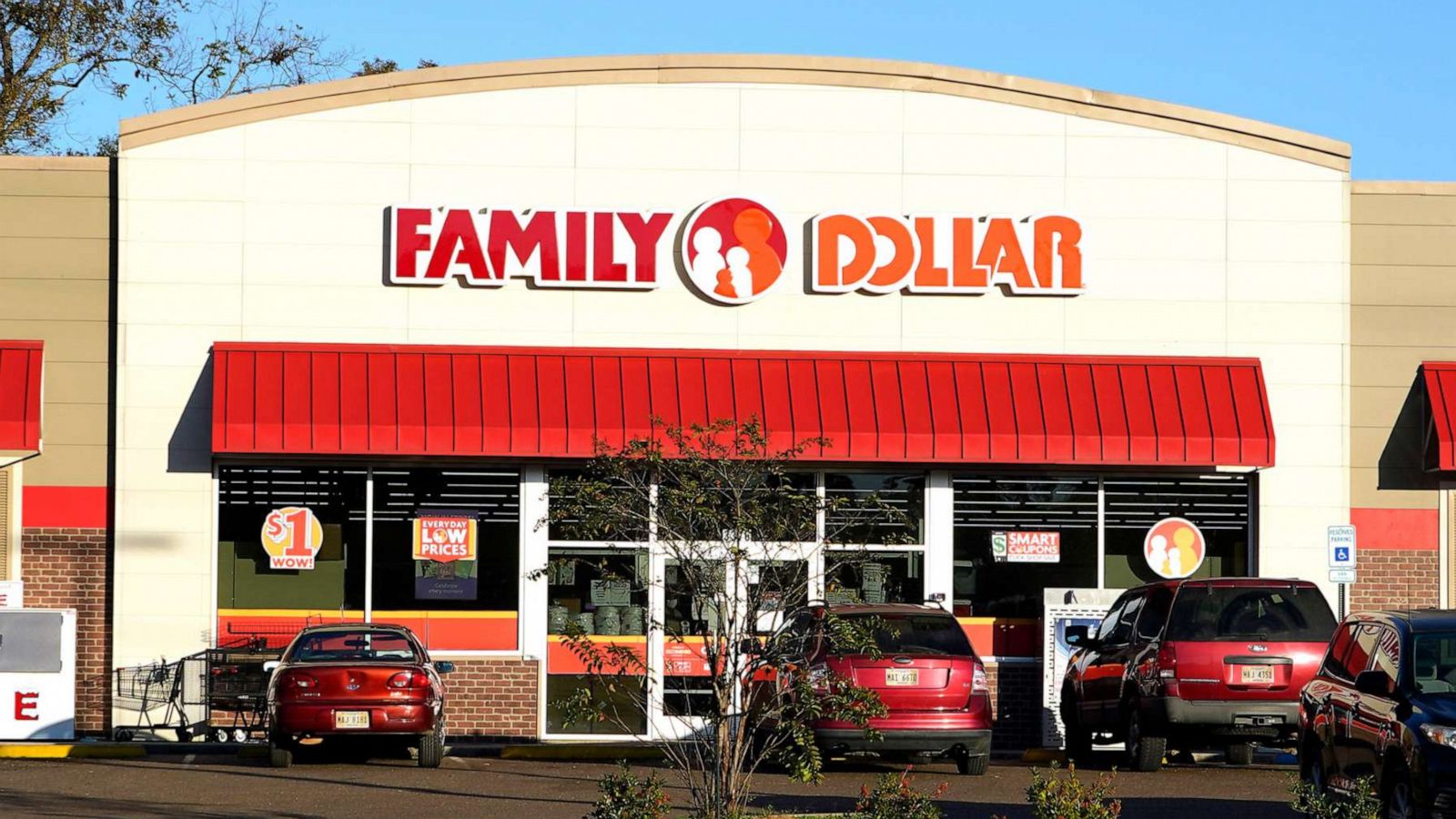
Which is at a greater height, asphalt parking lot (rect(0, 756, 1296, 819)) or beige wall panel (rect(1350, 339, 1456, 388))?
beige wall panel (rect(1350, 339, 1456, 388))

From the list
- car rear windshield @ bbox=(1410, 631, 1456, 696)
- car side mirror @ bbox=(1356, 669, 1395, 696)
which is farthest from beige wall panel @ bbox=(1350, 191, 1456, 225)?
car side mirror @ bbox=(1356, 669, 1395, 696)

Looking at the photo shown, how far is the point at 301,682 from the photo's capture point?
1855 cm

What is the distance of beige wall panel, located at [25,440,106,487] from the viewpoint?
73.7 feet

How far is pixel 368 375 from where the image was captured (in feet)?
73.4

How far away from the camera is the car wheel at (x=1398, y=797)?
484 inches

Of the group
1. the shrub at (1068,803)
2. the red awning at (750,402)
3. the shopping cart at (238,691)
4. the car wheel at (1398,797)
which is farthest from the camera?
the red awning at (750,402)

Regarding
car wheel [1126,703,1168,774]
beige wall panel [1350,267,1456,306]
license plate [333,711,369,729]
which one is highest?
beige wall panel [1350,267,1456,306]

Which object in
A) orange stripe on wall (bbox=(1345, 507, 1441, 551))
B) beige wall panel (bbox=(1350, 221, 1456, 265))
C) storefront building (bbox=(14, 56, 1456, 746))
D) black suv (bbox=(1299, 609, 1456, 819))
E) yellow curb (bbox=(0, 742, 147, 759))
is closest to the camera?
black suv (bbox=(1299, 609, 1456, 819))

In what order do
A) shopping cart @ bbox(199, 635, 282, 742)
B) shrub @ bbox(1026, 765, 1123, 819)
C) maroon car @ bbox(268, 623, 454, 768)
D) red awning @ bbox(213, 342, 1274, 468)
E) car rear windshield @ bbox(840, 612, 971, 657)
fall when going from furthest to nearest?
red awning @ bbox(213, 342, 1274, 468) < shopping cart @ bbox(199, 635, 282, 742) < maroon car @ bbox(268, 623, 454, 768) < car rear windshield @ bbox(840, 612, 971, 657) < shrub @ bbox(1026, 765, 1123, 819)

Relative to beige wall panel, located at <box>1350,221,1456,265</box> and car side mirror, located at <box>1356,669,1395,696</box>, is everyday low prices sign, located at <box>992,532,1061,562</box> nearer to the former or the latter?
beige wall panel, located at <box>1350,221,1456,265</box>

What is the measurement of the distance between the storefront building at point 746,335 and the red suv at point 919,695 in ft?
15.6

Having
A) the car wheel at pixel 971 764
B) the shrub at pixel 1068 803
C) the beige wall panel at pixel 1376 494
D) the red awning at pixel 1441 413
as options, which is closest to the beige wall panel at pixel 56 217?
the car wheel at pixel 971 764

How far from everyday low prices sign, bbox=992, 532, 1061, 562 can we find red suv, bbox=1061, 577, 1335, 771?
4.82 m

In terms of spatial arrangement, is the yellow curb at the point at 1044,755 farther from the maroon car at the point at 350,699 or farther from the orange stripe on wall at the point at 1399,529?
the maroon car at the point at 350,699
